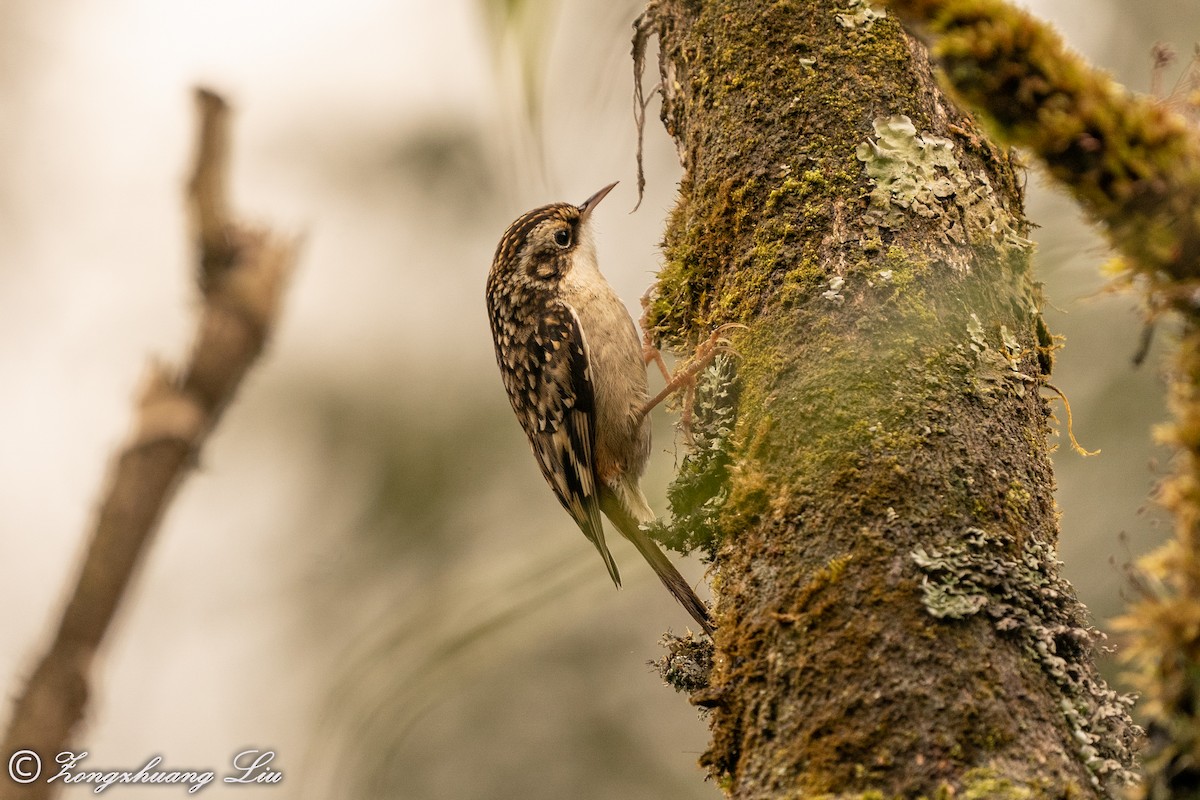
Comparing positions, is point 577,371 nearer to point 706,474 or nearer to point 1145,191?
point 706,474

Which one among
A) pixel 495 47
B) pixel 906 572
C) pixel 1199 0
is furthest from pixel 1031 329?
pixel 1199 0

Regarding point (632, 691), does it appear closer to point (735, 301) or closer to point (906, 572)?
point (735, 301)

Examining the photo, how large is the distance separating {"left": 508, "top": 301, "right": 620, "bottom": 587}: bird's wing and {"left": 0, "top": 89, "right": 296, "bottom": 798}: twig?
322 cm

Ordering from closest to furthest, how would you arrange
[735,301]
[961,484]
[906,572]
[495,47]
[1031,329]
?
[495,47] → [906,572] → [961,484] → [1031,329] → [735,301]

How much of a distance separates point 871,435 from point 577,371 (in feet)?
6.98

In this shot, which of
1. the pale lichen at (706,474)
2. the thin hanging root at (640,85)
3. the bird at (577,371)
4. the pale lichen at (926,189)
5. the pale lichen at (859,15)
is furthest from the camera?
the bird at (577,371)

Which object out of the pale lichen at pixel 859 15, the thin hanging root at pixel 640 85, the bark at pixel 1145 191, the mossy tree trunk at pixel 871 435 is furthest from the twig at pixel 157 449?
the thin hanging root at pixel 640 85

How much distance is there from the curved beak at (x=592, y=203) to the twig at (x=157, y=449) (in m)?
3.66

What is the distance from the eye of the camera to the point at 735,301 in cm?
277

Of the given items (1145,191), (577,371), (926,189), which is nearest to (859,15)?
(926,189)

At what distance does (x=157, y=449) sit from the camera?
0.86 metres

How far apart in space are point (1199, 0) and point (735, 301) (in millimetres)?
5193

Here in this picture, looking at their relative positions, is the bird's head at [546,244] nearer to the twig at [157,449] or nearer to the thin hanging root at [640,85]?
the thin hanging root at [640,85]

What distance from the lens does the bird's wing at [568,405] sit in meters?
4.20
